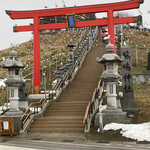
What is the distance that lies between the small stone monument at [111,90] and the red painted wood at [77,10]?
7.15 m

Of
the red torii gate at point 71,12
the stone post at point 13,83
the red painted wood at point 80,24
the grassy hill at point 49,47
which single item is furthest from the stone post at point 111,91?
the grassy hill at point 49,47

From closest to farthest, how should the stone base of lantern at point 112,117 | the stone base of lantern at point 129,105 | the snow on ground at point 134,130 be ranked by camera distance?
the snow on ground at point 134,130 < the stone base of lantern at point 112,117 < the stone base of lantern at point 129,105

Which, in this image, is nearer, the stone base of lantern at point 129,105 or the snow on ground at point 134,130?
the snow on ground at point 134,130

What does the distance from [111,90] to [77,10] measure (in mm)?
9194

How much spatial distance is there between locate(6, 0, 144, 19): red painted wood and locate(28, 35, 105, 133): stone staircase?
5.27 m

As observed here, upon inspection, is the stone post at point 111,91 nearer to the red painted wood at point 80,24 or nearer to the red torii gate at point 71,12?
the red torii gate at point 71,12

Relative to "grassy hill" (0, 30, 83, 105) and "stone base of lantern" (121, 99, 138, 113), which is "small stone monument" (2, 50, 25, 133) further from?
"grassy hill" (0, 30, 83, 105)

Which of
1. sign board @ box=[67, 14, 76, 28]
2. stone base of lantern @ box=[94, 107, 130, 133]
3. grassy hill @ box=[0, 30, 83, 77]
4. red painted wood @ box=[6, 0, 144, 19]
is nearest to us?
stone base of lantern @ box=[94, 107, 130, 133]

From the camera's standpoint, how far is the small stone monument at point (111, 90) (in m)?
10.8

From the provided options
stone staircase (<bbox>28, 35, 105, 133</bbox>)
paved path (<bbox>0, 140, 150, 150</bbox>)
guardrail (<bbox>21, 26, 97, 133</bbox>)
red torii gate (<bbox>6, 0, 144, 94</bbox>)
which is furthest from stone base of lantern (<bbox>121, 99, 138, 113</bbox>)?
red torii gate (<bbox>6, 0, 144, 94</bbox>)

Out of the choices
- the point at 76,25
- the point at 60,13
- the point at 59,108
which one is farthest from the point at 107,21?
the point at 59,108

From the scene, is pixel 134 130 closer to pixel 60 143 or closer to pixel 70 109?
pixel 60 143

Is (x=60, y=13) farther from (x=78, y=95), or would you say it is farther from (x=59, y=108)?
(x=59, y=108)

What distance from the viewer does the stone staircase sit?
11258 millimetres
